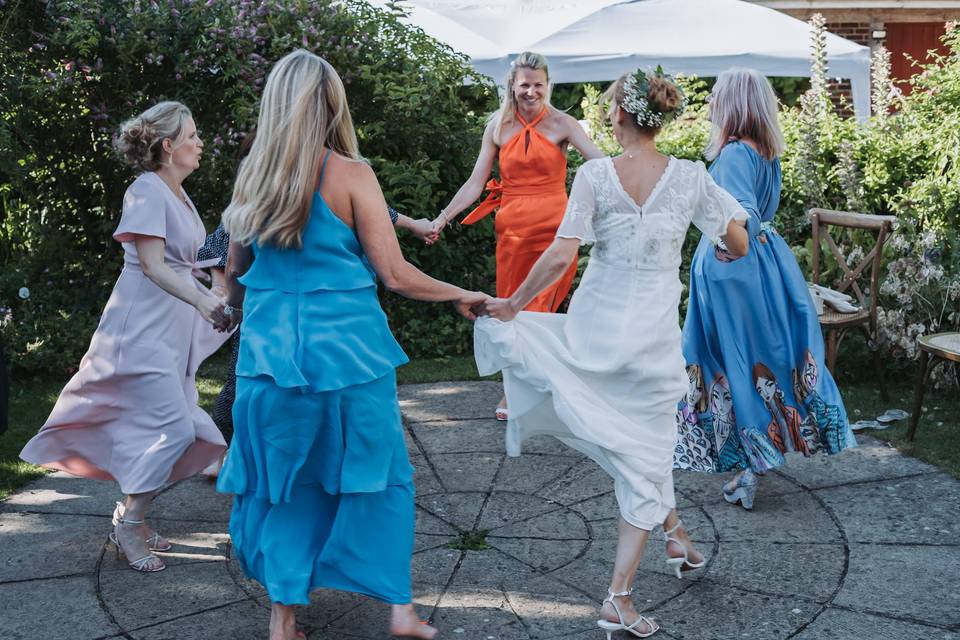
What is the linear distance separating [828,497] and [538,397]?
197 cm

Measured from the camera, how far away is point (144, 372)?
14.5ft

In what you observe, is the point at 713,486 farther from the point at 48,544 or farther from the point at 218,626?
the point at 48,544

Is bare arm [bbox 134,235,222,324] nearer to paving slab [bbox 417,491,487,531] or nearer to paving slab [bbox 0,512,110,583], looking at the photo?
paving slab [bbox 0,512,110,583]

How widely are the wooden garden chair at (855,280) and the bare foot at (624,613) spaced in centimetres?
330

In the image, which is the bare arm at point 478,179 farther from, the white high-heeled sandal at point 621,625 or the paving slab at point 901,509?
the white high-heeled sandal at point 621,625

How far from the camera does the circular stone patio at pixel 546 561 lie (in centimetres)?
388

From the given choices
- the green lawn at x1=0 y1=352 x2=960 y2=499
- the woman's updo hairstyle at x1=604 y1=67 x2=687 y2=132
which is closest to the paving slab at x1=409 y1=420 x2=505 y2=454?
the green lawn at x1=0 y1=352 x2=960 y2=499

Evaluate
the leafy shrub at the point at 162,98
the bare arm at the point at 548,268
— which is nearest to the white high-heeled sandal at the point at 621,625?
the bare arm at the point at 548,268

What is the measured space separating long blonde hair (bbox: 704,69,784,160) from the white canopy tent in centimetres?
592

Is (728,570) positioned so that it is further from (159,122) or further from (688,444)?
(159,122)

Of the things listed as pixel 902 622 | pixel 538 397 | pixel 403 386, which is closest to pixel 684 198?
pixel 538 397

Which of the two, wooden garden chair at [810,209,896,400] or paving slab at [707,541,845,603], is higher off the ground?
wooden garden chair at [810,209,896,400]

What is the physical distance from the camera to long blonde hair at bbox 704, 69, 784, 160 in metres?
4.80

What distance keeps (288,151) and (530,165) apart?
2.99 metres
